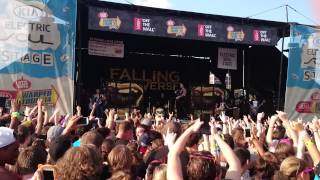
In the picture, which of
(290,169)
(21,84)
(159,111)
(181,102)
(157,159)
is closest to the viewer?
(290,169)

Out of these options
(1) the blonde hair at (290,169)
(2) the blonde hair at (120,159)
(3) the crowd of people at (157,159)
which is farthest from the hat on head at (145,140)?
(1) the blonde hair at (290,169)

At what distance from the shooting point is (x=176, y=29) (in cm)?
1399

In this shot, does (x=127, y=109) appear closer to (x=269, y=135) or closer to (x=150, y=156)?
(x=269, y=135)

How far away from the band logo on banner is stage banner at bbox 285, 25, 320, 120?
3.12 m

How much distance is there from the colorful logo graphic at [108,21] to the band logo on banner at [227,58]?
18.6 feet

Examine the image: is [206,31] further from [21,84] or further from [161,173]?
[161,173]

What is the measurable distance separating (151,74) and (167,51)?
3.48ft

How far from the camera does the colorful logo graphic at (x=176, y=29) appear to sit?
13891mm

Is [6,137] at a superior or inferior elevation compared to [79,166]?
superior

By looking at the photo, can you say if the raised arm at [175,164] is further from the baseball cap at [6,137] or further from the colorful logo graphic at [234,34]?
the colorful logo graphic at [234,34]

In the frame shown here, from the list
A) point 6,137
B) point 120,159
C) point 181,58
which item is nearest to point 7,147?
point 6,137

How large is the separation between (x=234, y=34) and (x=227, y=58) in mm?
3196

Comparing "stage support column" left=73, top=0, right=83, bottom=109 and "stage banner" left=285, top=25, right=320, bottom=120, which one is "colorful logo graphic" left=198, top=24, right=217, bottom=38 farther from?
"stage support column" left=73, top=0, right=83, bottom=109

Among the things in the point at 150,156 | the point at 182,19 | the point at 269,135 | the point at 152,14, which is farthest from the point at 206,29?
the point at 150,156
